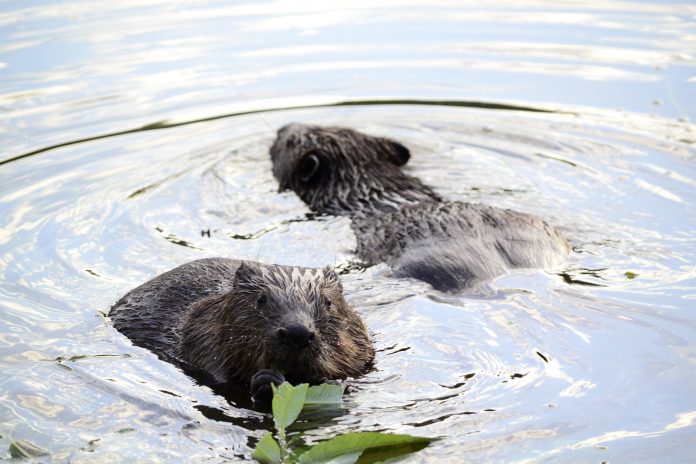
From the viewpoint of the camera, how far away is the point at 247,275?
223 inches

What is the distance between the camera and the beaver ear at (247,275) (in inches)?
222

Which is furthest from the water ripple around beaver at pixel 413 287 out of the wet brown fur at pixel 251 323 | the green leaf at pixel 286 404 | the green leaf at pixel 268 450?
the green leaf at pixel 286 404

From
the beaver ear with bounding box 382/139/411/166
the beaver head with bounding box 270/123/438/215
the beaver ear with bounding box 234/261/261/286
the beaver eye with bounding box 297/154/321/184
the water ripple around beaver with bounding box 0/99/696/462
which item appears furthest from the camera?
the beaver ear with bounding box 382/139/411/166

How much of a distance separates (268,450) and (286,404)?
199 mm

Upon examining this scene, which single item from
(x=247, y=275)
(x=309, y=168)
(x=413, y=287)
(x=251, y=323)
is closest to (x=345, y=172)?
(x=309, y=168)

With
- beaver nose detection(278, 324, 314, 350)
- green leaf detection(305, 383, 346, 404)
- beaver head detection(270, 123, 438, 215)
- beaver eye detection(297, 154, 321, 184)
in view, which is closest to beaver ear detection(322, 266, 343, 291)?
beaver nose detection(278, 324, 314, 350)

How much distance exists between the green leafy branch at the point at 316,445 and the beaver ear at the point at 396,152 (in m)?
4.53

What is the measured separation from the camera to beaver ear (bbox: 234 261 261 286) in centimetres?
564

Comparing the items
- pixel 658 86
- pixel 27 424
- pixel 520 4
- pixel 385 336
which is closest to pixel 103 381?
pixel 27 424

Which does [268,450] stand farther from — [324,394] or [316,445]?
[324,394]

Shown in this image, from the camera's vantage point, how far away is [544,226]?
7367 mm

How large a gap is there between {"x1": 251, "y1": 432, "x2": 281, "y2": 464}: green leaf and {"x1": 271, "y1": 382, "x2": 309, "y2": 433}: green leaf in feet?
0.21

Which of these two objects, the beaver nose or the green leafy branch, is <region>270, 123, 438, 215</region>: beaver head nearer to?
the beaver nose

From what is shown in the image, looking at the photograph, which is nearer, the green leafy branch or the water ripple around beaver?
the green leafy branch
